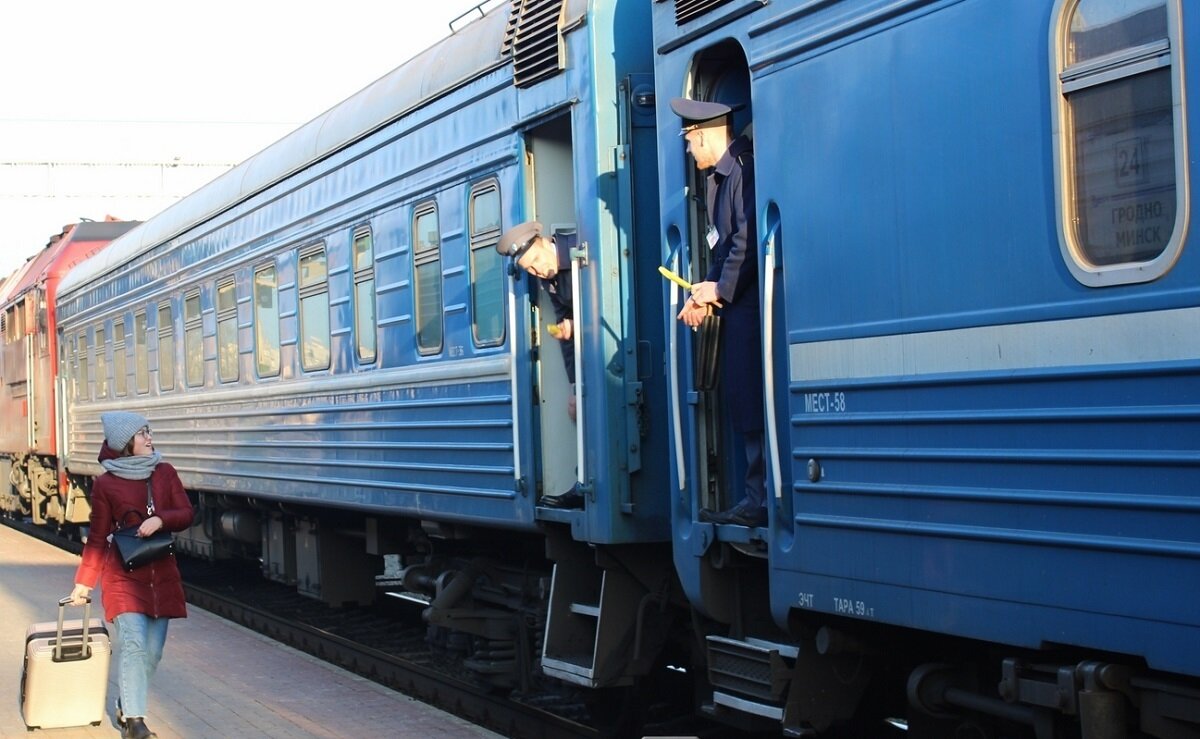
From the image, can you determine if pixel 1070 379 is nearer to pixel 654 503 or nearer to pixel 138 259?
pixel 654 503

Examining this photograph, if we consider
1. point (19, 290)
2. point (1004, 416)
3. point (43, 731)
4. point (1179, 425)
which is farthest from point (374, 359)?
point (19, 290)

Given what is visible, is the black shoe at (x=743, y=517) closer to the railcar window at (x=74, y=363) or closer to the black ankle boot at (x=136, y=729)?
the black ankle boot at (x=136, y=729)

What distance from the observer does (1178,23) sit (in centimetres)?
392

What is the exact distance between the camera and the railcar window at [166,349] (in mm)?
15617

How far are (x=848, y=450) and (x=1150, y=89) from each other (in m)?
1.68

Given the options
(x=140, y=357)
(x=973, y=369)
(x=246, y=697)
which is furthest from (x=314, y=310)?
(x=973, y=369)

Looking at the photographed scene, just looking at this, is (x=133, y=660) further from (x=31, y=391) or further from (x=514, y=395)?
(x=31, y=391)

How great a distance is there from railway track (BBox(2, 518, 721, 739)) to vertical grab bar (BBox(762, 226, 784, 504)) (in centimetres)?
257

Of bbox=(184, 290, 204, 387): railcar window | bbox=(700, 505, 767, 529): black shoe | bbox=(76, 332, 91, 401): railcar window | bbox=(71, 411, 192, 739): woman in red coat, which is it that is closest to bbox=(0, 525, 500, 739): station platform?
bbox=(71, 411, 192, 739): woman in red coat

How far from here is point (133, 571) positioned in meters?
7.81

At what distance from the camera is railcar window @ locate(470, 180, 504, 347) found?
26.9 feet

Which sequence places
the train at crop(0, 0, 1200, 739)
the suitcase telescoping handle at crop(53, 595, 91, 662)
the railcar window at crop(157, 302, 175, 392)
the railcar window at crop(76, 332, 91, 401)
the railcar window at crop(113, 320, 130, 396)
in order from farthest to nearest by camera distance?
the railcar window at crop(76, 332, 91, 401), the railcar window at crop(113, 320, 130, 396), the railcar window at crop(157, 302, 175, 392), the suitcase telescoping handle at crop(53, 595, 91, 662), the train at crop(0, 0, 1200, 739)

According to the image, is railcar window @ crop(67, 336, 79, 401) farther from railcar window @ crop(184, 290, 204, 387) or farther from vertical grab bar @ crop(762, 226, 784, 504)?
vertical grab bar @ crop(762, 226, 784, 504)

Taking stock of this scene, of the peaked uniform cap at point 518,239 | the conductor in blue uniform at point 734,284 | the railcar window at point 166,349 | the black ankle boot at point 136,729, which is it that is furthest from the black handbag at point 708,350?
the railcar window at point 166,349
